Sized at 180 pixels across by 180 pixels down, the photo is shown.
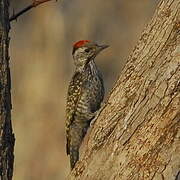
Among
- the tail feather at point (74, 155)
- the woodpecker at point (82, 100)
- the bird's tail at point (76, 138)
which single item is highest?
the woodpecker at point (82, 100)

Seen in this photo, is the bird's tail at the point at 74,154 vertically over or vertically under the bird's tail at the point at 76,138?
under


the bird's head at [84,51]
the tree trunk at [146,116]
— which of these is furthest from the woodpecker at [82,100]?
the tree trunk at [146,116]

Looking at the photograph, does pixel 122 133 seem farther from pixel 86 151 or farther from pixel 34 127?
pixel 34 127

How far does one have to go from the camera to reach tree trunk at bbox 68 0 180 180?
12.3ft

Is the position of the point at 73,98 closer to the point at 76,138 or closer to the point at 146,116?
the point at 76,138

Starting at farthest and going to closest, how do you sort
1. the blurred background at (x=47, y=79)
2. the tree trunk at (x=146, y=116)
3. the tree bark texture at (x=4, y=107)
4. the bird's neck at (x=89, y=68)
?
the blurred background at (x=47, y=79)
the bird's neck at (x=89, y=68)
the tree bark texture at (x=4, y=107)
the tree trunk at (x=146, y=116)

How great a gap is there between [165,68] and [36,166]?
9.19 metres

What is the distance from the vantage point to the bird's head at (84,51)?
6047 mm

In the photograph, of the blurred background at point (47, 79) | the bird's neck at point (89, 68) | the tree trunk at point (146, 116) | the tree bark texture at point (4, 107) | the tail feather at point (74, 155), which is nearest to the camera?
the tree trunk at point (146, 116)

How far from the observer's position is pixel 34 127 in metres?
13.1

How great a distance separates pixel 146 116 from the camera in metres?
3.77

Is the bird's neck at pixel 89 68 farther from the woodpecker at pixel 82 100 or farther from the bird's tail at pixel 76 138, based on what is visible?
the bird's tail at pixel 76 138

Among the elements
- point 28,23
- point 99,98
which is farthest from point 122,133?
point 28,23

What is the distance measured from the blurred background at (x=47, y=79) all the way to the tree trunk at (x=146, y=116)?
28.3 ft
